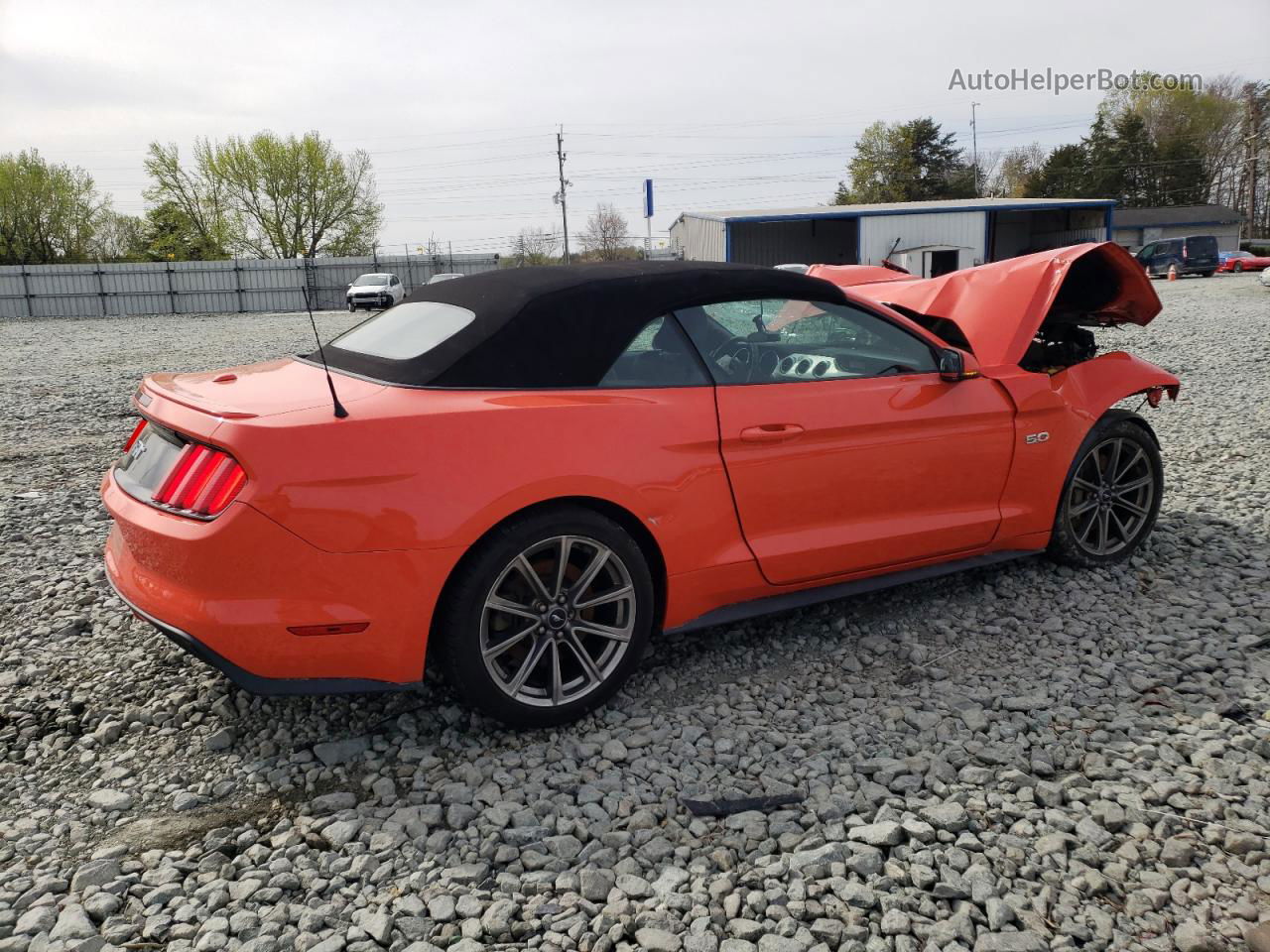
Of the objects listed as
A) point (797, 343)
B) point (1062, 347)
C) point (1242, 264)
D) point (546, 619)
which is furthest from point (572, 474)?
point (1242, 264)

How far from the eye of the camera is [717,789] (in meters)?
2.89

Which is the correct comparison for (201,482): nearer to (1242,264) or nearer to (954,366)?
(954,366)

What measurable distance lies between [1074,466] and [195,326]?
2765 centimetres

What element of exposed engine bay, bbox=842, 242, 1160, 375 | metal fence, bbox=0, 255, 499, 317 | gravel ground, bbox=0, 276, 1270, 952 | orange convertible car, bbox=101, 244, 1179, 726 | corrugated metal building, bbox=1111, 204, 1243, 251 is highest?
corrugated metal building, bbox=1111, 204, 1243, 251

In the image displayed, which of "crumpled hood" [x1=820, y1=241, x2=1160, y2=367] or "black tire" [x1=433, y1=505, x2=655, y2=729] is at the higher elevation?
"crumpled hood" [x1=820, y1=241, x2=1160, y2=367]

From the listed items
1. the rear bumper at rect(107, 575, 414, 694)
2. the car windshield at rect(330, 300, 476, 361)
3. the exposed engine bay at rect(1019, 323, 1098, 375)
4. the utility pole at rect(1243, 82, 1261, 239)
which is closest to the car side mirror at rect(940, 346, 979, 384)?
the exposed engine bay at rect(1019, 323, 1098, 375)

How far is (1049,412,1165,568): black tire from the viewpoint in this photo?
4473mm

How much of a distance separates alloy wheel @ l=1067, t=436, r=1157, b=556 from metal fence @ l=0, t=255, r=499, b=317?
119ft

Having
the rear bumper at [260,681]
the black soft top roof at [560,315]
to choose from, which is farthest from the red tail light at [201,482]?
the black soft top roof at [560,315]

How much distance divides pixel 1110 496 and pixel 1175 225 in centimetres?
7245

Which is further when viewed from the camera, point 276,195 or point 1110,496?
point 276,195

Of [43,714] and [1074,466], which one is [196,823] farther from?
[1074,466]

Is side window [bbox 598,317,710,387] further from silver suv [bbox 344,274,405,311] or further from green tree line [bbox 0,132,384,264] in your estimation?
green tree line [bbox 0,132,384,264]

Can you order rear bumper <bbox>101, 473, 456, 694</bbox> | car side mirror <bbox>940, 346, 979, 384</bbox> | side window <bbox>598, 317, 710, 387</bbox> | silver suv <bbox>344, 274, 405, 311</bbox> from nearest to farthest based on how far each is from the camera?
rear bumper <bbox>101, 473, 456, 694</bbox>
side window <bbox>598, 317, 710, 387</bbox>
car side mirror <bbox>940, 346, 979, 384</bbox>
silver suv <bbox>344, 274, 405, 311</bbox>
